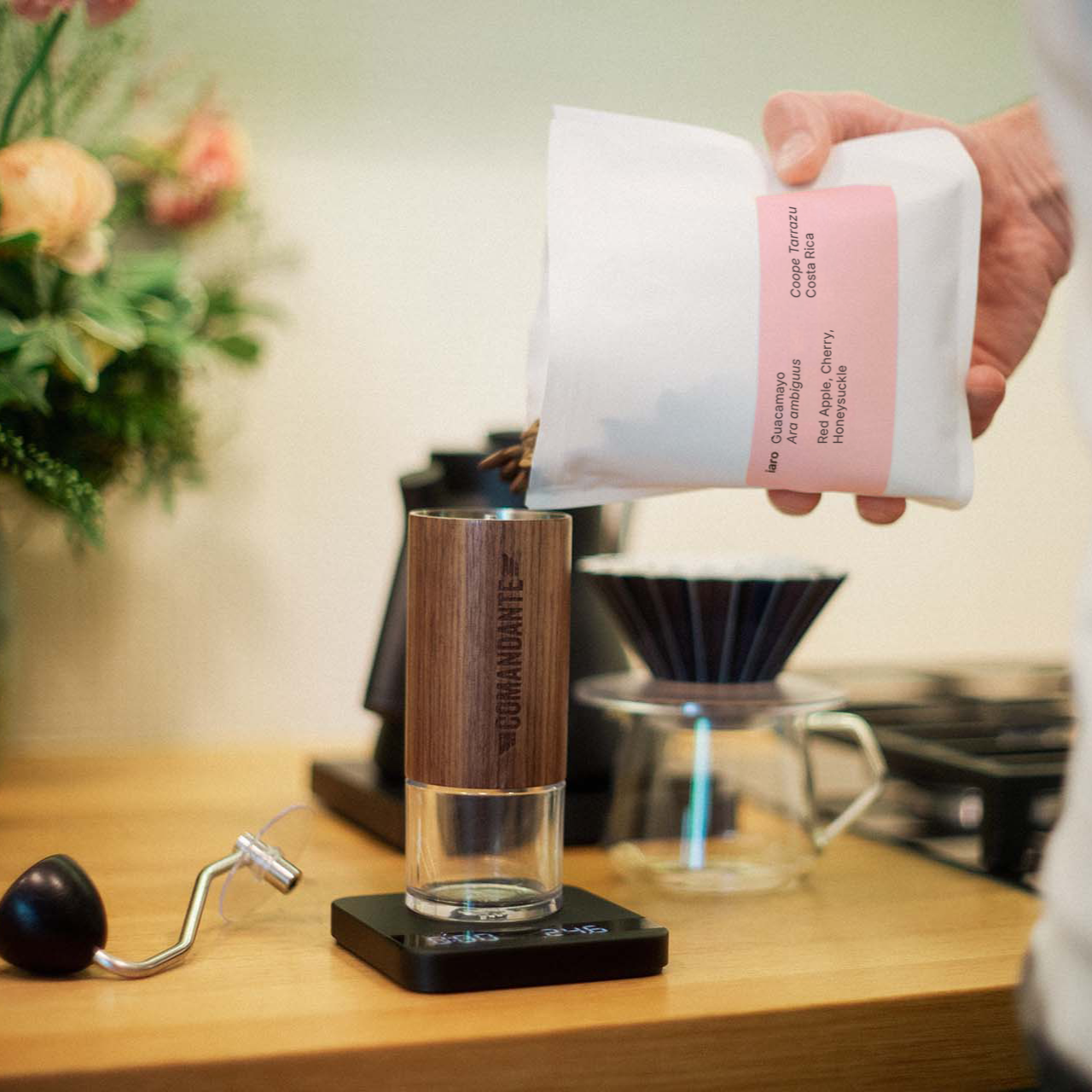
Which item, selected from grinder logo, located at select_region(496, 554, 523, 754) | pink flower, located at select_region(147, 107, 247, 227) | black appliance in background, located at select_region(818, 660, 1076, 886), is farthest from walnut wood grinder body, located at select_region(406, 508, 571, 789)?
pink flower, located at select_region(147, 107, 247, 227)

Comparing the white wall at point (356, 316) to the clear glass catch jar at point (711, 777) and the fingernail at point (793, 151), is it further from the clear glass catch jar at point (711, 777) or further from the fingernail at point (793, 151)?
the fingernail at point (793, 151)

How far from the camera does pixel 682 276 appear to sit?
0.59 m

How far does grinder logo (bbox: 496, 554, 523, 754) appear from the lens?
1.89 feet

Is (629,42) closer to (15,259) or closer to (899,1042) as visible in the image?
(15,259)

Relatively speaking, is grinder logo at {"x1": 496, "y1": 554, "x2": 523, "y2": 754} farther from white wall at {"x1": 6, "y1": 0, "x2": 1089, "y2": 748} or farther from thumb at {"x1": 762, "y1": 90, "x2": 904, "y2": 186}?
white wall at {"x1": 6, "y1": 0, "x2": 1089, "y2": 748}

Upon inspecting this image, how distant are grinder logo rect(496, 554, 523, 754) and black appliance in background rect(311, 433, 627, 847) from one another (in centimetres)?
23

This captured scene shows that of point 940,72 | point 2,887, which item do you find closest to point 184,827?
point 2,887

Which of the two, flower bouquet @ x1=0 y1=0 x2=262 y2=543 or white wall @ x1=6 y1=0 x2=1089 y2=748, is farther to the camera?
white wall @ x1=6 y1=0 x2=1089 y2=748

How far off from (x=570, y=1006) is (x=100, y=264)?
575 millimetres

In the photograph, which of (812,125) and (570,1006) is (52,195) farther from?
(570,1006)

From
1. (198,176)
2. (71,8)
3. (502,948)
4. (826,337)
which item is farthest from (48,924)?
(198,176)

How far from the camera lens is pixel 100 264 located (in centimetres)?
89

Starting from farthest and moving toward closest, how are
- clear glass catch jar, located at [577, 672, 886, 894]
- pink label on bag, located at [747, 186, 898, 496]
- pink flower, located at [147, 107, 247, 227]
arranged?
pink flower, located at [147, 107, 247, 227], clear glass catch jar, located at [577, 672, 886, 894], pink label on bag, located at [747, 186, 898, 496]

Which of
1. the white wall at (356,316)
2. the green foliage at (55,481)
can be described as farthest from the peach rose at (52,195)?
the white wall at (356,316)
